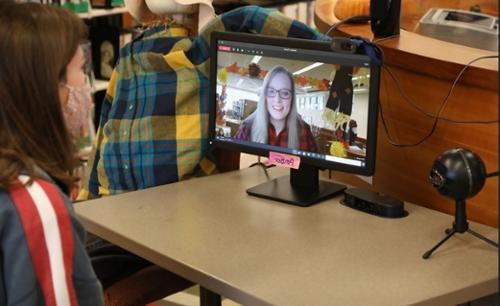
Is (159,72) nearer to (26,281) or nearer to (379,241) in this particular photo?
(379,241)

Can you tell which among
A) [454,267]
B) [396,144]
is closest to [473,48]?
[396,144]

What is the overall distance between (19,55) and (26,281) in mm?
376

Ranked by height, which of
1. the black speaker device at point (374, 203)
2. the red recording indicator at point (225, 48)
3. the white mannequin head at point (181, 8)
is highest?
the white mannequin head at point (181, 8)

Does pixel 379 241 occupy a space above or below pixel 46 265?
below

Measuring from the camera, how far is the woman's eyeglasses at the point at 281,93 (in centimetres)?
205

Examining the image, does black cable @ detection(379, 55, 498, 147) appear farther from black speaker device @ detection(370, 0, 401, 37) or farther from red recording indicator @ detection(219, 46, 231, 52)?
red recording indicator @ detection(219, 46, 231, 52)

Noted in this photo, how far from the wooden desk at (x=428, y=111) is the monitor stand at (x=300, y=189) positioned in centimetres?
15

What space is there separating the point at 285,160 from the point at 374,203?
26 centimetres

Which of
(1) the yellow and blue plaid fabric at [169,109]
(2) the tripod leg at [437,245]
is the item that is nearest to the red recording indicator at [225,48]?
(1) the yellow and blue plaid fabric at [169,109]

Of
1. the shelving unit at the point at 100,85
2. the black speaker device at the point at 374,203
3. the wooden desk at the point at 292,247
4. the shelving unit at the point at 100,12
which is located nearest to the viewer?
the wooden desk at the point at 292,247

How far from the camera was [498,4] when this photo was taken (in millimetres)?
902

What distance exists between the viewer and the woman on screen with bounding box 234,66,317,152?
80.5 inches

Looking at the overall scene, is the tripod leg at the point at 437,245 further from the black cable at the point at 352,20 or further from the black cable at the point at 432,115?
the black cable at the point at 352,20

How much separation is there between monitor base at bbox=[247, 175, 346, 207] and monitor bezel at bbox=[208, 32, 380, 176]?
3.0 inches
